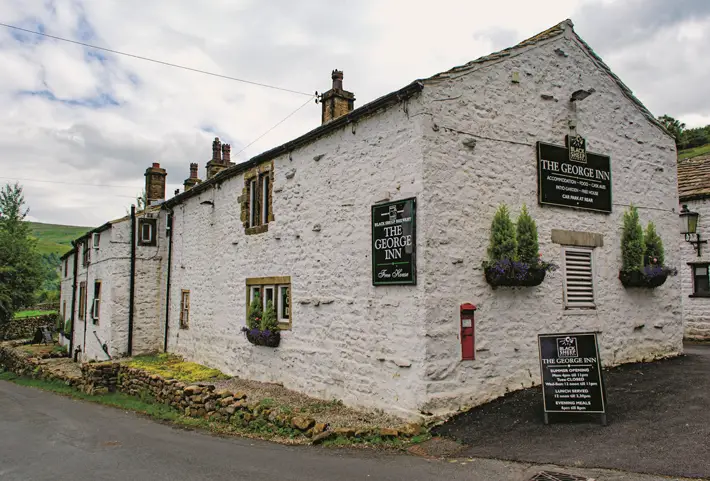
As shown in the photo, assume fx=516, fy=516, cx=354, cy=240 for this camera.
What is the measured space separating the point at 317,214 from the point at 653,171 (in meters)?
7.69

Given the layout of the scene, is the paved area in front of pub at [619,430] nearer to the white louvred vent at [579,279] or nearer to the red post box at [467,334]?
the red post box at [467,334]

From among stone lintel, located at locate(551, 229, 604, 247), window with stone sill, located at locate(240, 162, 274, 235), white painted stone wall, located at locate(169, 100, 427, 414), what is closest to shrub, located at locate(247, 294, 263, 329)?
white painted stone wall, located at locate(169, 100, 427, 414)

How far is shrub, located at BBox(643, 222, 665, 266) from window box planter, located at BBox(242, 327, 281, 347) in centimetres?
815

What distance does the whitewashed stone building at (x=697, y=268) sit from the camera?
16.7 meters

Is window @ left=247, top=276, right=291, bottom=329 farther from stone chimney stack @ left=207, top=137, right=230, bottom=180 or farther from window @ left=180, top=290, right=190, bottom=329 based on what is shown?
stone chimney stack @ left=207, top=137, right=230, bottom=180

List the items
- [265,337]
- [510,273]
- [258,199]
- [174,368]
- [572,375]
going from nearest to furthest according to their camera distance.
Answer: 1. [572,375]
2. [510,273]
3. [265,337]
4. [258,199]
5. [174,368]

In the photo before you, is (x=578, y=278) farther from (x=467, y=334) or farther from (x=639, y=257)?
(x=467, y=334)

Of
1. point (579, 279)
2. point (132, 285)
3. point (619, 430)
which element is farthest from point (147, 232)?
point (619, 430)

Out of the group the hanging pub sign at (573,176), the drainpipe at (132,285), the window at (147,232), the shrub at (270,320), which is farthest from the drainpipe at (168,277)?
the hanging pub sign at (573,176)

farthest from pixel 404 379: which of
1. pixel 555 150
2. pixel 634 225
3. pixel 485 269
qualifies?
pixel 634 225

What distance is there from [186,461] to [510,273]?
18.7 feet

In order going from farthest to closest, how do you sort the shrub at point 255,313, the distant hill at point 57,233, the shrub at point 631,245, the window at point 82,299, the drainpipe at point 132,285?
the distant hill at point 57,233
the window at point 82,299
the drainpipe at point 132,285
the shrub at point 255,313
the shrub at point 631,245

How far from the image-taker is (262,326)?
11.9 m

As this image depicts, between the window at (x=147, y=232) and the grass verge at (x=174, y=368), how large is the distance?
157 inches
